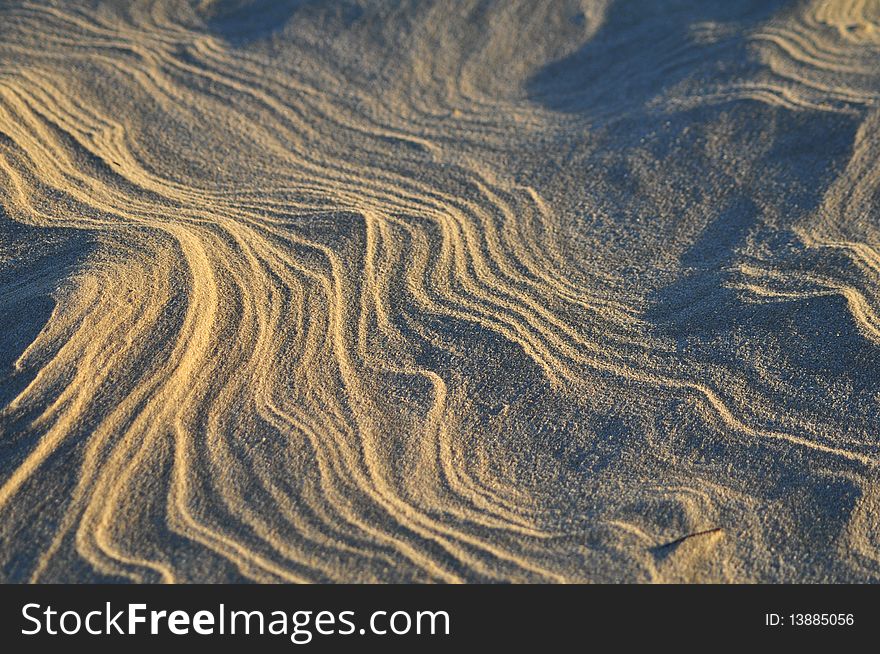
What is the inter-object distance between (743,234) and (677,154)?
32.5 inches

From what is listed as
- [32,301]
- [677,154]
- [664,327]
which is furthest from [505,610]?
[677,154]

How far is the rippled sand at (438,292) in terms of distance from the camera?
10.6 feet

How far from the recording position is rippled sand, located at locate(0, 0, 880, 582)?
10.6ft

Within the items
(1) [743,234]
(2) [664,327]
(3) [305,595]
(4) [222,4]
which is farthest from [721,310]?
(4) [222,4]

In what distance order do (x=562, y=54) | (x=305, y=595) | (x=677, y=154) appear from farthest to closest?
1. (x=562, y=54)
2. (x=677, y=154)
3. (x=305, y=595)

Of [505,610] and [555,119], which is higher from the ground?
[555,119]

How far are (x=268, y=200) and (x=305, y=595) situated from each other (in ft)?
8.54

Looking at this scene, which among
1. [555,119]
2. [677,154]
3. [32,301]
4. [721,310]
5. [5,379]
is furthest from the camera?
[555,119]

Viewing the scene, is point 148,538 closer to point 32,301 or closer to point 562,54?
point 32,301

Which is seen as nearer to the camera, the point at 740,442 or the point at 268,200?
the point at 740,442

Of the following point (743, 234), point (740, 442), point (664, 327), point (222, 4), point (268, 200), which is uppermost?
point (222, 4)

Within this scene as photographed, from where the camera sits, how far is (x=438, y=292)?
4180mm

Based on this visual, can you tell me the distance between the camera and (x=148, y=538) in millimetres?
3143

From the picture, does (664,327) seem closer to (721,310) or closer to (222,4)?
(721,310)
